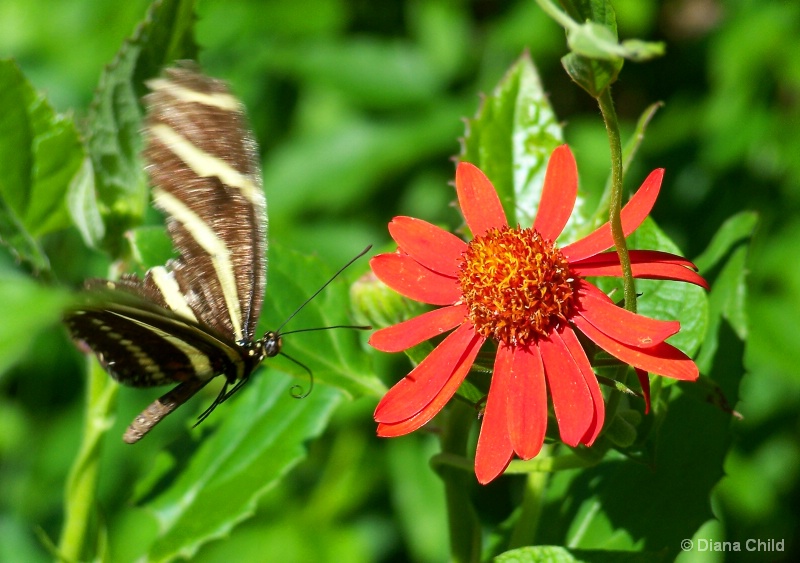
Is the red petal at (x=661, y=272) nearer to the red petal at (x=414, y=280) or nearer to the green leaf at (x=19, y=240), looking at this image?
the red petal at (x=414, y=280)

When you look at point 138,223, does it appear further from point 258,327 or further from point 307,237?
point 307,237

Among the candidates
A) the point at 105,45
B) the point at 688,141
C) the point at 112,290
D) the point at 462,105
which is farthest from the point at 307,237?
the point at 112,290

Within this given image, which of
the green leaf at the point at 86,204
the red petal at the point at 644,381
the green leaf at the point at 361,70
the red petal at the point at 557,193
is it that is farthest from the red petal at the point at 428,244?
the green leaf at the point at 361,70

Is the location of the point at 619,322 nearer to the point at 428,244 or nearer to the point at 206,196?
the point at 428,244

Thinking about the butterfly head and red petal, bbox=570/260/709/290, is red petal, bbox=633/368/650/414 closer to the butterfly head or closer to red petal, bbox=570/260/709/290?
red petal, bbox=570/260/709/290

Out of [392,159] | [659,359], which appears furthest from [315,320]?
[392,159]
